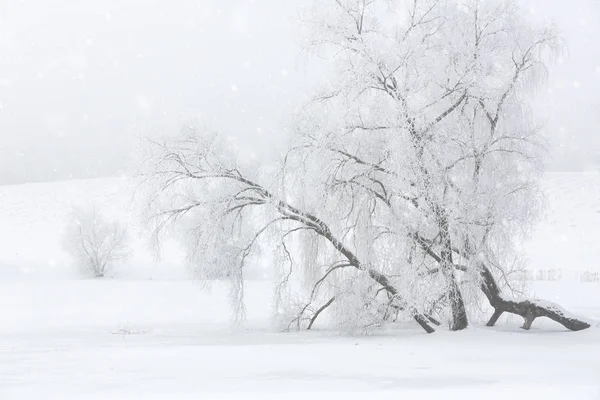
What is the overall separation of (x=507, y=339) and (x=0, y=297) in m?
20.5

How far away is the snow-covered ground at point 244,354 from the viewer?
880cm

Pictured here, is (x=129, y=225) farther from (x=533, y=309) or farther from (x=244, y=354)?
(x=244, y=354)

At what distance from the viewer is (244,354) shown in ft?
41.2

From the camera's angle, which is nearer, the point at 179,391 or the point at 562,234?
the point at 179,391

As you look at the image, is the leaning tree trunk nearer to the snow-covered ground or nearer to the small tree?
the snow-covered ground

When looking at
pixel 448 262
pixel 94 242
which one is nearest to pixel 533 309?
pixel 448 262

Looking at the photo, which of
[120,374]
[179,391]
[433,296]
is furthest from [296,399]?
[433,296]

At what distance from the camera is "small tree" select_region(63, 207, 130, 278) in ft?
123

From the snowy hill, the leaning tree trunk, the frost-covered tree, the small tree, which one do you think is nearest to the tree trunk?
the frost-covered tree

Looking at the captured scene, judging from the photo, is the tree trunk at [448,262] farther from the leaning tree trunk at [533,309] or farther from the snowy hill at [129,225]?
the snowy hill at [129,225]

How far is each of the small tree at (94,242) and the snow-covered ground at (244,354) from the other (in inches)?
223

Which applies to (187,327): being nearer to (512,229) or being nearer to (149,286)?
(512,229)

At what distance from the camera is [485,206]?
1535 centimetres

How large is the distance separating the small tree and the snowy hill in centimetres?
113
